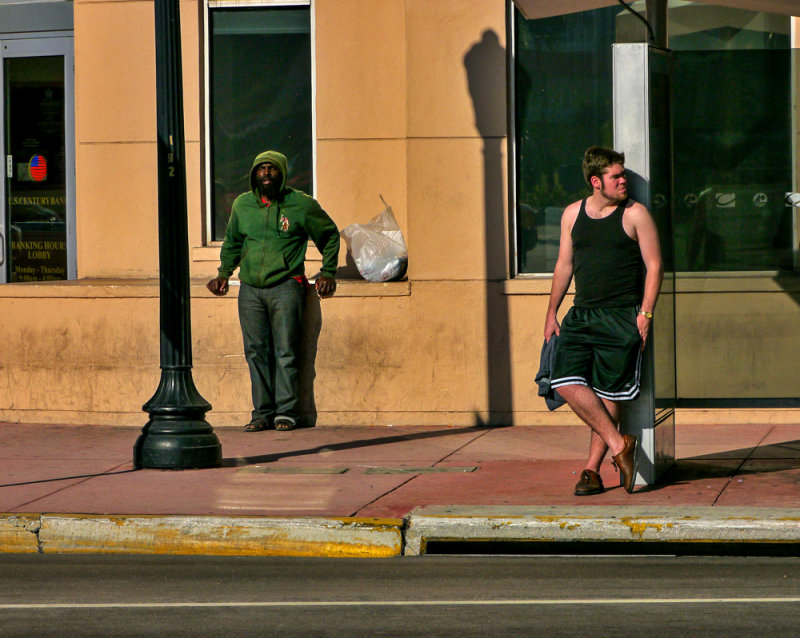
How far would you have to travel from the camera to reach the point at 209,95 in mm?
11766

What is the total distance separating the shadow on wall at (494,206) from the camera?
11.0 metres

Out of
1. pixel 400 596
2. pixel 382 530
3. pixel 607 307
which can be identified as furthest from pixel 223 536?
pixel 607 307

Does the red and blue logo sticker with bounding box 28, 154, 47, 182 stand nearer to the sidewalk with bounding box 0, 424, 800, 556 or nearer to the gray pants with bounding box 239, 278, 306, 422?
the gray pants with bounding box 239, 278, 306, 422

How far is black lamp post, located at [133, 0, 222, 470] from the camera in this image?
8914 millimetres

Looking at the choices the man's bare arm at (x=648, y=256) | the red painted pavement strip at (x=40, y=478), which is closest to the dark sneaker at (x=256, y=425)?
the red painted pavement strip at (x=40, y=478)

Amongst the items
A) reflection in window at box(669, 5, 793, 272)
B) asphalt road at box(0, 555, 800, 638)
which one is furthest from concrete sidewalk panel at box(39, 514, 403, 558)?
reflection in window at box(669, 5, 793, 272)

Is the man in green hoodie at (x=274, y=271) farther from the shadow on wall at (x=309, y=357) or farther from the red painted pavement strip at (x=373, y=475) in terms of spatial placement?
the red painted pavement strip at (x=373, y=475)

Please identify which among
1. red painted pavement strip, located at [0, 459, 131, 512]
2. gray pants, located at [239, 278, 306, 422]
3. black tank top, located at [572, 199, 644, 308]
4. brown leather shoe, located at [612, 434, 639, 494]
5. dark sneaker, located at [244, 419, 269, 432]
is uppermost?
black tank top, located at [572, 199, 644, 308]

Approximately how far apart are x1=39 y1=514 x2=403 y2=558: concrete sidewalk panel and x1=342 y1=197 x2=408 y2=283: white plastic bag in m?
4.16

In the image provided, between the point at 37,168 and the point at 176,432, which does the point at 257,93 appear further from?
the point at 176,432

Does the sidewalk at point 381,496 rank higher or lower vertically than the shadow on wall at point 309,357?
lower

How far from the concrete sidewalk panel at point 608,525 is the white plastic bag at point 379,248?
4.07 metres

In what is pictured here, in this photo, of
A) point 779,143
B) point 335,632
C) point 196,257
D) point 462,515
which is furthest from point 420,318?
point 335,632

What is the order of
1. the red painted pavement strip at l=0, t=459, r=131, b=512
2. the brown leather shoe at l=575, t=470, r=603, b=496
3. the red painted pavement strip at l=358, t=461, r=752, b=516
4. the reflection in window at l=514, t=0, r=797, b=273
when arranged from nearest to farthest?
1. the red painted pavement strip at l=358, t=461, r=752, b=516
2. the brown leather shoe at l=575, t=470, r=603, b=496
3. the red painted pavement strip at l=0, t=459, r=131, b=512
4. the reflection in window at l=514, t=0, r=797, b=273
